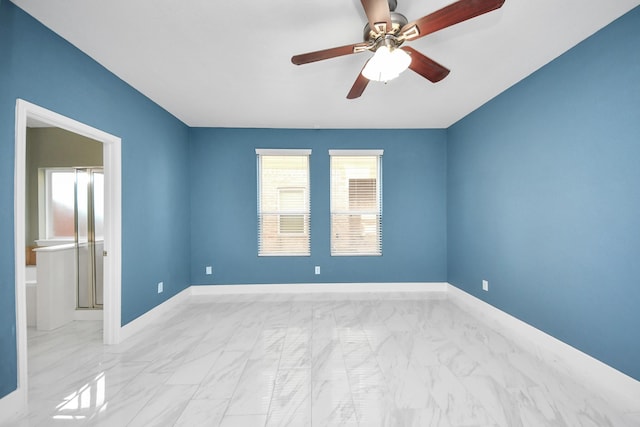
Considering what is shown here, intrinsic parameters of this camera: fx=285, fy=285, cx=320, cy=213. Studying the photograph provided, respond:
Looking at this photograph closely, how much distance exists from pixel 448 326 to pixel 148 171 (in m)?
4.07

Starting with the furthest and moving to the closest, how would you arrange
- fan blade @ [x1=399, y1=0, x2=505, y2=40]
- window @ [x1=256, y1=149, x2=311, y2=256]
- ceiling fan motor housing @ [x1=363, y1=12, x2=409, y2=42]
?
window @ [x1=256, y1=149, x2=311, y2=256], ceiling fan motor housing @ [x1=363, y1=12, x2=409, y2=42], fan blade @ [x1=399, y1=0, x2=505, y2=40]

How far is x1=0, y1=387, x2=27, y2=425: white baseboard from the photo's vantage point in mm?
1815

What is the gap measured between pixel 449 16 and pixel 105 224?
344 centimetres

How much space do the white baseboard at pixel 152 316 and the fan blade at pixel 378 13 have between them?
11.8 ft

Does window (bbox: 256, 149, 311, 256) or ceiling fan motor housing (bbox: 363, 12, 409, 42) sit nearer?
ceiling fan motor housing (bbox: 363, 12, 409, 42)

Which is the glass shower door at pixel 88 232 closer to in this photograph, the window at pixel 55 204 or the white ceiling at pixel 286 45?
the window at pixel 55 204

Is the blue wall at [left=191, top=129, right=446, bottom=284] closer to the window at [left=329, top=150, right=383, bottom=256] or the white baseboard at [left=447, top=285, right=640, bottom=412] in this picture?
the window at [left=329, top=150, right=383, bottom=256]

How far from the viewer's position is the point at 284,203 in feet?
15.6

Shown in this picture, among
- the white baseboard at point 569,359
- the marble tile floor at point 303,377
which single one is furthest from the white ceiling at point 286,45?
the marble tile floor at point 303,377

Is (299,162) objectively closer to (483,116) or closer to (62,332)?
(483,116)

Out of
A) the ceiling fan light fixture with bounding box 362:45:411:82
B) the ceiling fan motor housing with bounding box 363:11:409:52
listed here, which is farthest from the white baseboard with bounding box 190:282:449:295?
the ceiling fan motor housing with bounding box 363:11:409:52

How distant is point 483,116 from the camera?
372cm

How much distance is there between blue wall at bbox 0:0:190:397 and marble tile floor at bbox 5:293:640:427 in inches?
20.3

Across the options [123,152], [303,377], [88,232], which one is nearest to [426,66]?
[303,377]
